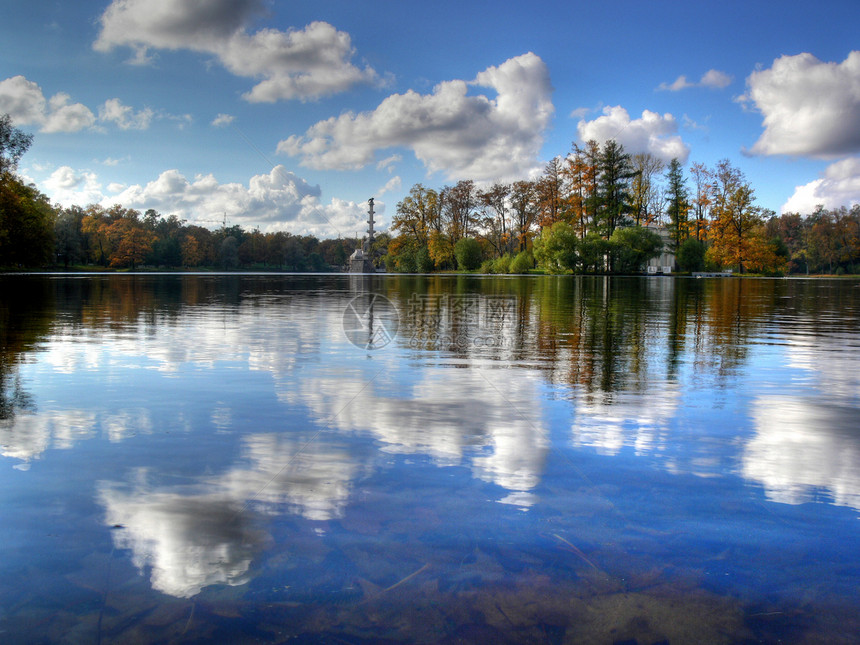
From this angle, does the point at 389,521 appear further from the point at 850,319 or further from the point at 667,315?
the point at 850,319

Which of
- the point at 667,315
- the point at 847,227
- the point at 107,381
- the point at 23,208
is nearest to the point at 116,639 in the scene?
the point at 107,381

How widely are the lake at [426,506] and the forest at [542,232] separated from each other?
54792 millimetres

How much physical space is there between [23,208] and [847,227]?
115m

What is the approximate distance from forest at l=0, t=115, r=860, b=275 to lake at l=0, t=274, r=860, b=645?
54.8m

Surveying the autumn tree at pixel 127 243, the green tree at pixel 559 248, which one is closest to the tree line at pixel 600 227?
the green tree at pixel 559 248

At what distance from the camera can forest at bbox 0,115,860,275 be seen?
62.2 meters

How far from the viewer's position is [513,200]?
8588 centimetres

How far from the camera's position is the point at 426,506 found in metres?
2.89
